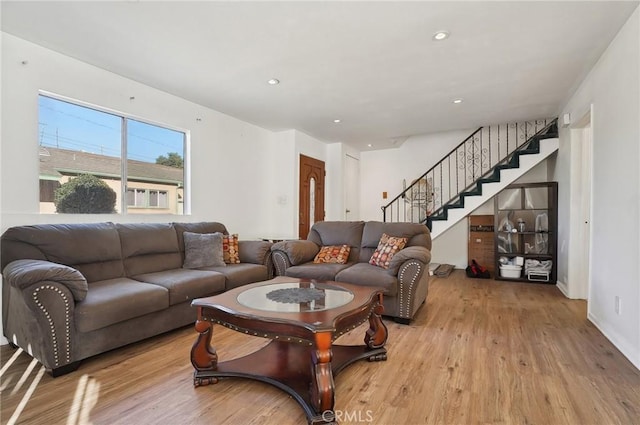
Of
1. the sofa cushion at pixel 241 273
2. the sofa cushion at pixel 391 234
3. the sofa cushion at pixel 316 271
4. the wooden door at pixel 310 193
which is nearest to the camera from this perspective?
the sofa cushion at pixel 241 273

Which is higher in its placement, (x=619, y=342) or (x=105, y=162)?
(x=105, y=162)

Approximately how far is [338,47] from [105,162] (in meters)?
2.69

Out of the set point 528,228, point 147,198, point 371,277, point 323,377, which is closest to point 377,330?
point 371,277

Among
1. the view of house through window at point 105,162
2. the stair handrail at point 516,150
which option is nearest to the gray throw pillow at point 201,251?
the view of house through window at point 105,162

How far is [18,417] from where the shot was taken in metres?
1.70

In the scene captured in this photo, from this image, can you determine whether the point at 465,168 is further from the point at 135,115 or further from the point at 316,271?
A: the point at 135,115

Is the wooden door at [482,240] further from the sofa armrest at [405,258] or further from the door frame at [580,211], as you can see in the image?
the sofa armrest at [405,258]

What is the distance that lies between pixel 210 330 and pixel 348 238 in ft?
7.71

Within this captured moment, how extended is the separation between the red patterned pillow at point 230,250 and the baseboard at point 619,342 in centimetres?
→ 364

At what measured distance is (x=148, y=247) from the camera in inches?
130

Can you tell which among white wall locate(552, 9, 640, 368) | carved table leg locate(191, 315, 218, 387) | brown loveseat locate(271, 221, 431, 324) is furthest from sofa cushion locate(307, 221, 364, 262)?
white wall locate(552, 9, 640, 368)

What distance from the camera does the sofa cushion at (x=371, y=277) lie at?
310 cm

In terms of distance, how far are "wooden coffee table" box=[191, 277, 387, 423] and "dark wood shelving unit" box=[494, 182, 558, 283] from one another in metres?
3.83

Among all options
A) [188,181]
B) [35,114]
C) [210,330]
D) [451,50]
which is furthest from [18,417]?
[451,50]
